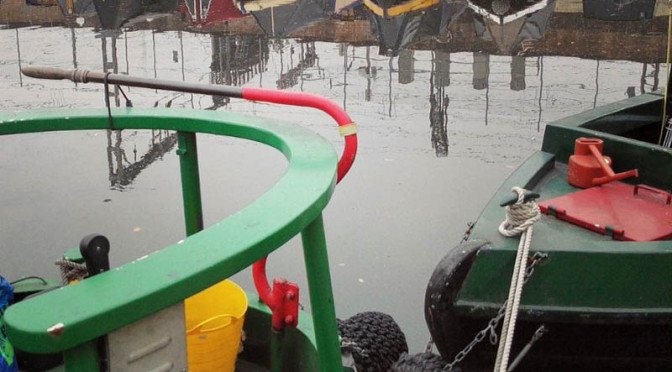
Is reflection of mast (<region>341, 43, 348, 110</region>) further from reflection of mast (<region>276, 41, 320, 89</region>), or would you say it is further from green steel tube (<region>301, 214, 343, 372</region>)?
green steel tube (<region>301, 214, 343, 372</region>)

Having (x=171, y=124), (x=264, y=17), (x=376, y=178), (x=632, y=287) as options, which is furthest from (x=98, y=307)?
(x=264, y=17)

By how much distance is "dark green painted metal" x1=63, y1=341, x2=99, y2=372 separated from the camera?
1.11 metres

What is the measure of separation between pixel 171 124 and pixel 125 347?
1.38 metres

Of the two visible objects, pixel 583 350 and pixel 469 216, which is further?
pixel 469 216

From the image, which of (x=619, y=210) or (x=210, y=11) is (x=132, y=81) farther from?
(x=210, y=11)

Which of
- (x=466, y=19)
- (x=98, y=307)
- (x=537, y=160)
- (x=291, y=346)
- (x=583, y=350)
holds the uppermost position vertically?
(x=466, y=19)

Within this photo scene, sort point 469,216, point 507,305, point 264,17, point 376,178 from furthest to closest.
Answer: point 264,17
point 376,178
point 469,216
point 507,305

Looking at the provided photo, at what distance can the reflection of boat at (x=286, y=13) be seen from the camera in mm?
15039

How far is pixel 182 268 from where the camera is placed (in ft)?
3.89

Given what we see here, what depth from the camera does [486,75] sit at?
1139 cm

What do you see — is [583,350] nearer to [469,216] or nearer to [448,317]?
[448,317]

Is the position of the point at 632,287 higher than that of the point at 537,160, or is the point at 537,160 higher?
the point at 537,160

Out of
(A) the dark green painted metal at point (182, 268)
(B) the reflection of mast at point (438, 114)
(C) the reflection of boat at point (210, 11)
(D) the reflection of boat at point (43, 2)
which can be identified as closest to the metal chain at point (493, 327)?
(A) the dark green painted metal at point (182, 268)

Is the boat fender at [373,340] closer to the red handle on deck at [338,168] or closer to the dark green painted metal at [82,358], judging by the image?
the red handle on deck at [338,168]
